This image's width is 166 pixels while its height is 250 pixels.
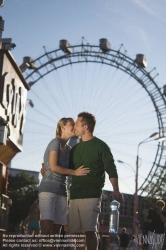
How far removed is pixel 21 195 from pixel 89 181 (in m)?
78.8

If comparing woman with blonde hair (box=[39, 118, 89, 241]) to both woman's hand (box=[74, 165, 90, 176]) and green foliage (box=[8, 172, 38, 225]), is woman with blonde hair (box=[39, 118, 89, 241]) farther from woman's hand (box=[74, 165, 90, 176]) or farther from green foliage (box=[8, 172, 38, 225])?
green foliage (box=[8, 172, 38, 225])

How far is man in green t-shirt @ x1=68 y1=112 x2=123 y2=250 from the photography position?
7.14 meters

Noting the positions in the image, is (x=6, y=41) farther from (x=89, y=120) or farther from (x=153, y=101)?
(x=153, y=101)

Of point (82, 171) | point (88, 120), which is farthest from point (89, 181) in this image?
point (88, 120)

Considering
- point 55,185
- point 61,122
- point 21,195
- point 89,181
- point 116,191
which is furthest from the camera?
point 21,195

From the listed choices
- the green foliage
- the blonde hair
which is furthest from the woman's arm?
the green foliage

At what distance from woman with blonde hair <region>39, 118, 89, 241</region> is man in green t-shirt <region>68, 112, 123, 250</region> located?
4.9 inches

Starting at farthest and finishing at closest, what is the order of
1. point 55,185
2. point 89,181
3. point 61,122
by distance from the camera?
point 61,122
point 55,185
point 89,181

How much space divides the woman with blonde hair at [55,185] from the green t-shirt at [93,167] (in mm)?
94

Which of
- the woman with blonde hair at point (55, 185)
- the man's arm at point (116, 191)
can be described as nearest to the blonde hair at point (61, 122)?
the woman with blonde hair at point (55, 185)

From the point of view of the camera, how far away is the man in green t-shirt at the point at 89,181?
7141 millimetres

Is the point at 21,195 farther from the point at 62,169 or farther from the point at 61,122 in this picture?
the point at 62,169

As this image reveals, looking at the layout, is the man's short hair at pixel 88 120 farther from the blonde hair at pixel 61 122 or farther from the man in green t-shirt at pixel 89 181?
the blonde hair at pixel 61 122

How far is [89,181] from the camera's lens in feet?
23.8
